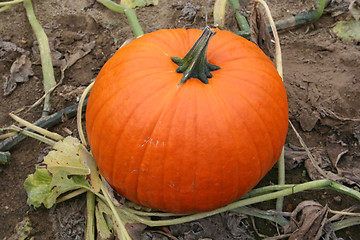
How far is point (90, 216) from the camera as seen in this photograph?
6.87ft

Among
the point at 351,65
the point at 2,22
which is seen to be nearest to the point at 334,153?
the point at 351,65

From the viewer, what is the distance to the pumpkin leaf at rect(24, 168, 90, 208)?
2.06 m

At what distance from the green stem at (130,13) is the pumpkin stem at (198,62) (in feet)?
3.43

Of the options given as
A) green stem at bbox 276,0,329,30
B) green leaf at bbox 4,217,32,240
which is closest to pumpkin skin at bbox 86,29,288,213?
green leaf at bbox 4,217,32,240

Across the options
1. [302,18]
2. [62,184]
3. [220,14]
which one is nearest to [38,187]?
[62,184]

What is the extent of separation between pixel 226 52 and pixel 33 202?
1287 millimetres

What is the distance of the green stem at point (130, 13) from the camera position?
8.96ft

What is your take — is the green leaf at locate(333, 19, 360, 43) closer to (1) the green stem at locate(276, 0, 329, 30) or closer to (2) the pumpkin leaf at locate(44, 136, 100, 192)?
(1) the green stem at locate(276, 0, 329, 30)

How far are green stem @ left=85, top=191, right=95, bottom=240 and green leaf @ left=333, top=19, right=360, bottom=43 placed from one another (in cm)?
213

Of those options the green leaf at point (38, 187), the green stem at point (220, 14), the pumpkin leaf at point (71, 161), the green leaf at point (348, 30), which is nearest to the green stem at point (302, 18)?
the green leaf at point (348, 30)

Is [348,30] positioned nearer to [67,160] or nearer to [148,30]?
[148,30]

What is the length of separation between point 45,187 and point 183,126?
0.94 metres

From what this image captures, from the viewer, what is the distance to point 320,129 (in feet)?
8.07

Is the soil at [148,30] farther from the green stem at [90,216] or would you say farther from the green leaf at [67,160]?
the green leaf at [67,160]
